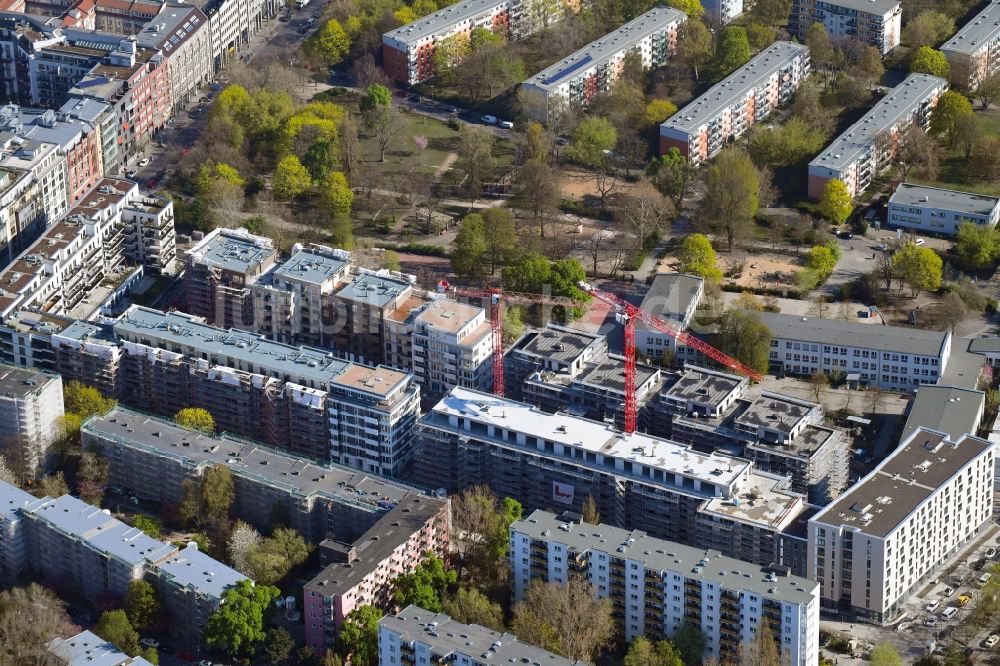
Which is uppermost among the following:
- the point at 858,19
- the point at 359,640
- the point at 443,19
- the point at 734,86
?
the point at 443,19

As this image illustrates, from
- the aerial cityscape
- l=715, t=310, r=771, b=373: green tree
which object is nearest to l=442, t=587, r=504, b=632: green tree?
the aerial cityscape

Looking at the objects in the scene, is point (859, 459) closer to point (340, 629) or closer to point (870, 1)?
point (340, 629)

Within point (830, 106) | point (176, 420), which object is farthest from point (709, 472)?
point (830, 106)

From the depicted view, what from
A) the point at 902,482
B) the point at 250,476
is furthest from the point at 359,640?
the point at 902,482

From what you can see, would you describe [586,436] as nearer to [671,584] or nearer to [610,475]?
[610,475]

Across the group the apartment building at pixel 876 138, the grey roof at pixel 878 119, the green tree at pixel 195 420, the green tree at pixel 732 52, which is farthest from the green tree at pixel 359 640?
the green tree at pixel 732 52

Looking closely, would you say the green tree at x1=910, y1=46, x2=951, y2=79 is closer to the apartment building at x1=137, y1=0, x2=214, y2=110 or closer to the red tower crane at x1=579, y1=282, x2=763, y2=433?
the red tower crane at x1=579, y1=282, x2=763, y2=433
